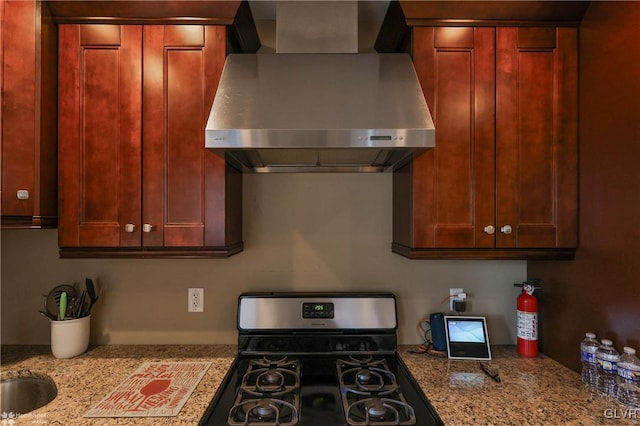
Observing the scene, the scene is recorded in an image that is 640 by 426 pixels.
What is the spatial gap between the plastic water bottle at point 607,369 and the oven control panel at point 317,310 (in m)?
1.02

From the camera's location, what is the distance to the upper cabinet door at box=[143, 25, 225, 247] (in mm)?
1414

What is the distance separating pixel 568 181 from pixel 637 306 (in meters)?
0.51

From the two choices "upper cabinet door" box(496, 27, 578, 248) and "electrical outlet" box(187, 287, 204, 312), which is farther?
"electrical outlet" box(187, 287, 204, 312)

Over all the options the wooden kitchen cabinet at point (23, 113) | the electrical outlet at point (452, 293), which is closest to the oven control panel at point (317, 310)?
the electrical outlet at point (452, 293)

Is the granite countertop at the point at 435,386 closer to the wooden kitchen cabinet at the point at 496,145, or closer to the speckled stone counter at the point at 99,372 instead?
the speckled stone counter at the point at 99,372

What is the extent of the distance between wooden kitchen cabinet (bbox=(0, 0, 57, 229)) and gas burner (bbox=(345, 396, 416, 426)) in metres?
1.37

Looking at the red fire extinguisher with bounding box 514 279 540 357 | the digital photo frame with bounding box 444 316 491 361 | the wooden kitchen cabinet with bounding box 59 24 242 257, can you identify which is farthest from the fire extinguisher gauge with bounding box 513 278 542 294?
the wooden kitchen cabinet with bounding box 59 24 242 257

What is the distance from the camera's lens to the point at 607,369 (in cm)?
121

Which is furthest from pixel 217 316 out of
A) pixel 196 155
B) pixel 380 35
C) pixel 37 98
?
pixel 380 35

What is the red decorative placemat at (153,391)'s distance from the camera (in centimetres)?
113

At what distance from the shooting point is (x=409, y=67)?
1.40 metres

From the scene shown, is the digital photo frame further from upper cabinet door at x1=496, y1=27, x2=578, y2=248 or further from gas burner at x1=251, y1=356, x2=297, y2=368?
gas burner at x1=251, y1=356, x2=297, y2=368

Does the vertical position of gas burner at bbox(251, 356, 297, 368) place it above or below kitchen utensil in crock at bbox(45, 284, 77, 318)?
below

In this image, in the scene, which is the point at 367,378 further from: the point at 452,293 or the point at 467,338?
the point at 452,293
